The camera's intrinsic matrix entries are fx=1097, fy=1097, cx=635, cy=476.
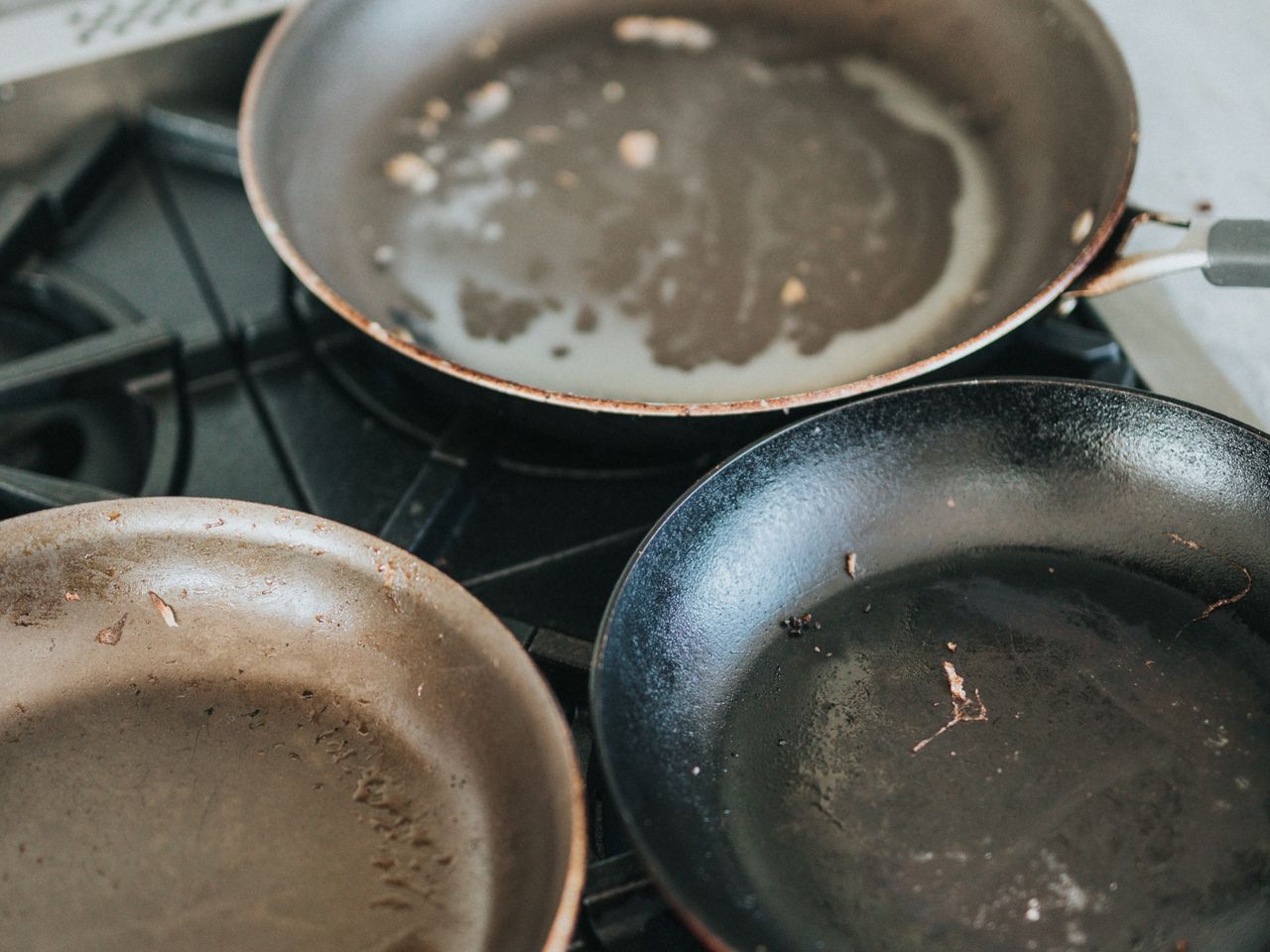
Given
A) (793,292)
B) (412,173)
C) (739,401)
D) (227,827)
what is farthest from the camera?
(412,173)

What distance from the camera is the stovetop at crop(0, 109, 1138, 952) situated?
576mm

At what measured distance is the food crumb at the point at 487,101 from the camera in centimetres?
83

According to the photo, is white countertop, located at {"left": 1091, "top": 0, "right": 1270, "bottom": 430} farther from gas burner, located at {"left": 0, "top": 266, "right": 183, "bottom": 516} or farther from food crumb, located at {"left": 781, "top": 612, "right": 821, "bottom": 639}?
gas burner, located at {"left": 0, "top": 266, "right": 183, "bottom": 516}

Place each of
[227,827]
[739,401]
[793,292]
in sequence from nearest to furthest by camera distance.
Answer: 1. [227,827]
2. [739,401]
3. [793,292]

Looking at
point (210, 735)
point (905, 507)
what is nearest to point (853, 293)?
point (905, 507)

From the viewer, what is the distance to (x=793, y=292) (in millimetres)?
686

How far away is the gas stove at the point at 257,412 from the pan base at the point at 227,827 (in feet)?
0.23

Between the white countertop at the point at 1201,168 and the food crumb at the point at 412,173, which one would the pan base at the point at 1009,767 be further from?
the food crumb at the point at 412,173

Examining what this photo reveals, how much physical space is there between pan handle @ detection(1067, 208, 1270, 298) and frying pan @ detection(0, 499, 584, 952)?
1.19ft

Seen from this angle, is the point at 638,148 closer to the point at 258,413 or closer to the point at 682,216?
the point at 682,216

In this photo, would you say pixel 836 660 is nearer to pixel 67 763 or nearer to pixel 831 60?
pixel 67 763

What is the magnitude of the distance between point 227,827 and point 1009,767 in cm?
33

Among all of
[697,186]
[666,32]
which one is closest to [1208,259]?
[697,186]

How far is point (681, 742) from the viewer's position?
0.46m
